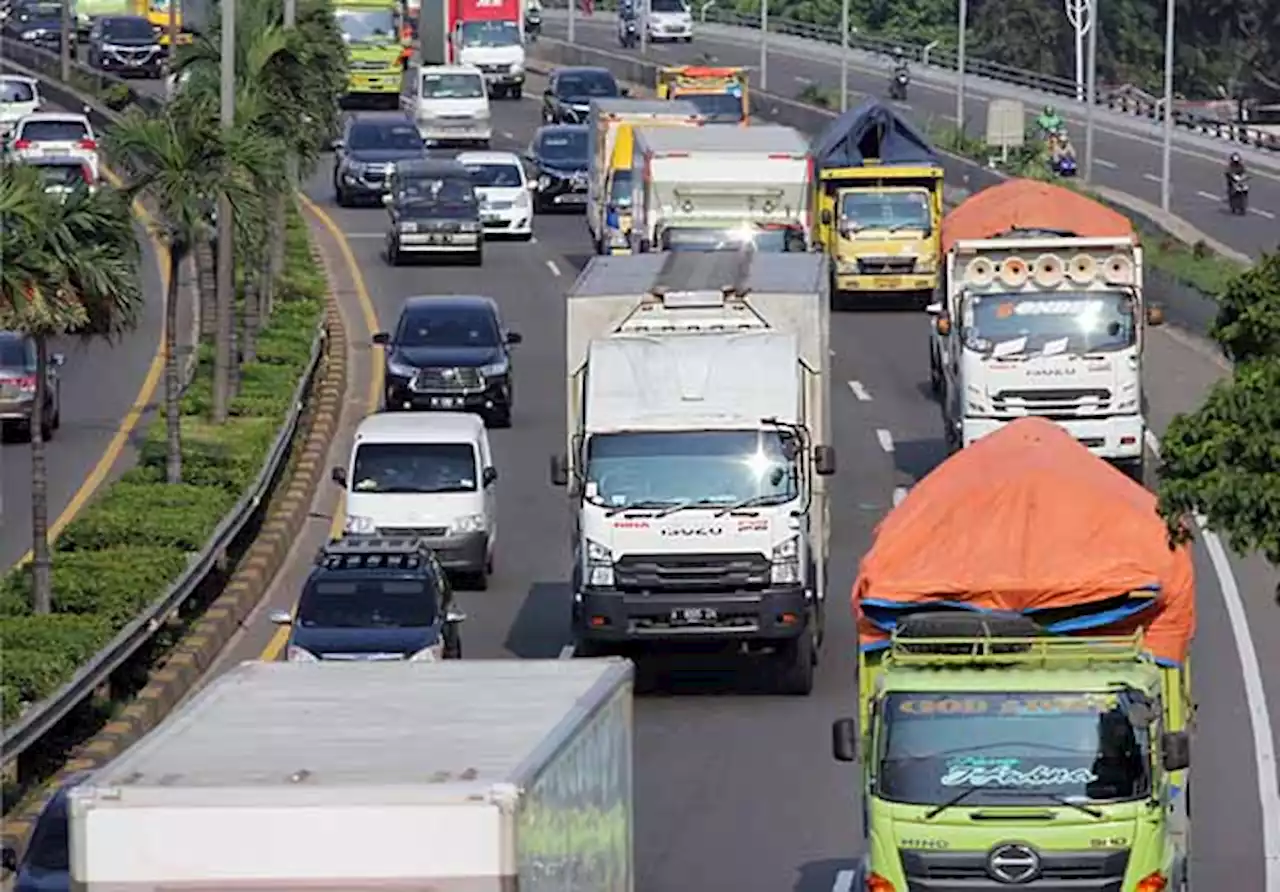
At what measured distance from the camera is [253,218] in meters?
39.7

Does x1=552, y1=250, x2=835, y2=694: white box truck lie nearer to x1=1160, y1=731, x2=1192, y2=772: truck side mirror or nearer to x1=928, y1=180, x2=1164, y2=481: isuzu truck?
x1=928, y1=180, x2=1164, y2=481: isuzu truck

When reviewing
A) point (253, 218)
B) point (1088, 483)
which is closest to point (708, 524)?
point (1088, 483)

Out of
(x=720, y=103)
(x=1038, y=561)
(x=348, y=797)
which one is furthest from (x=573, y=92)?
(x=348, y=797)

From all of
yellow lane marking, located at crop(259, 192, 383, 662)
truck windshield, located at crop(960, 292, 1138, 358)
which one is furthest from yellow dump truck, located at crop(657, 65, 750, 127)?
truck windshield, located at crop(960, 292, 1138, 358)

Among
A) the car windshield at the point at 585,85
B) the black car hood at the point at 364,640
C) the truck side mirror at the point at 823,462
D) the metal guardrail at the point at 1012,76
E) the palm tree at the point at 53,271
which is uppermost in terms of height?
the palm tree at the point at 53,271

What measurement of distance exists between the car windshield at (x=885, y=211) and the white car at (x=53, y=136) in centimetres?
1654

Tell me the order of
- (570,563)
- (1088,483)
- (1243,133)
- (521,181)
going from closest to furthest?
(1088,483) < (570,563) < (521,181) < (1243,133)

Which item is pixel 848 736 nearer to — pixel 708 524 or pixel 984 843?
pixel 984 843

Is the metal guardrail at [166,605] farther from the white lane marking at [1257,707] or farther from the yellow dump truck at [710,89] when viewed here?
the yellow dump truck at [710,89]

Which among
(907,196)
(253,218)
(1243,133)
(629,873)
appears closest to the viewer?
(629,873)

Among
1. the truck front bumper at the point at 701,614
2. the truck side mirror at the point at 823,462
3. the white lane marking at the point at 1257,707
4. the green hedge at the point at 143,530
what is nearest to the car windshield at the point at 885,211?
the green hedge at the point at 143,530

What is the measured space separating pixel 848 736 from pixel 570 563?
1570 cm

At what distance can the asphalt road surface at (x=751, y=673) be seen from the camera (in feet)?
76.3

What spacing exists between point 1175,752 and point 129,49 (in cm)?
7015
